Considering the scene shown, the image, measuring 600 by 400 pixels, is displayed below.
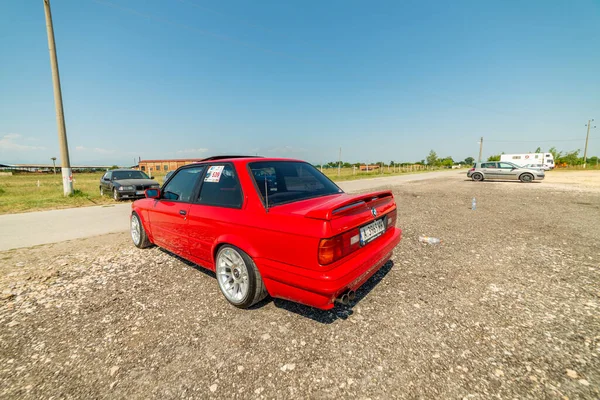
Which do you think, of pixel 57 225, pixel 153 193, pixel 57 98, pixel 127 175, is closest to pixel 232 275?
pixel 153 193

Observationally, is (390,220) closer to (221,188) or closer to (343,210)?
(343,210)

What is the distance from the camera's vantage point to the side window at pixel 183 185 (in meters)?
3.34

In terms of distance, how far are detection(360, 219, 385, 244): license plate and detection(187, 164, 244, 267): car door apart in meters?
1.24

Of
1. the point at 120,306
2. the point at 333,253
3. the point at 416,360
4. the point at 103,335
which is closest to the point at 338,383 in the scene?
the point at 416,360

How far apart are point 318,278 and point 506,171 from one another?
75.6 feet

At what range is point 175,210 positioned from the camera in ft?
11.2

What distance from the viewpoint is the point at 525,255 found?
161 inches

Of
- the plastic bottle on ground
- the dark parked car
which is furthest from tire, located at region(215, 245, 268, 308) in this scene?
the dark parked car

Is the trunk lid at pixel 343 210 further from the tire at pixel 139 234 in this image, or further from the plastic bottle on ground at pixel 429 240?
the tire at pixel 139 234

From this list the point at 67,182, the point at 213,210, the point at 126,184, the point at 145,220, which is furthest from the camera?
the point at 67,182

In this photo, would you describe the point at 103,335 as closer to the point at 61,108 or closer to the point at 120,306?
the point at 120,306

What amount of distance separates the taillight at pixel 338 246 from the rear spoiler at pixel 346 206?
19 cm

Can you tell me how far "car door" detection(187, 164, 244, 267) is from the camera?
2645mm

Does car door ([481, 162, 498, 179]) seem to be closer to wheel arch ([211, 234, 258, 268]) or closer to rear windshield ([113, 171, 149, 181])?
wheel arch ([211, 234, 258, 268])
